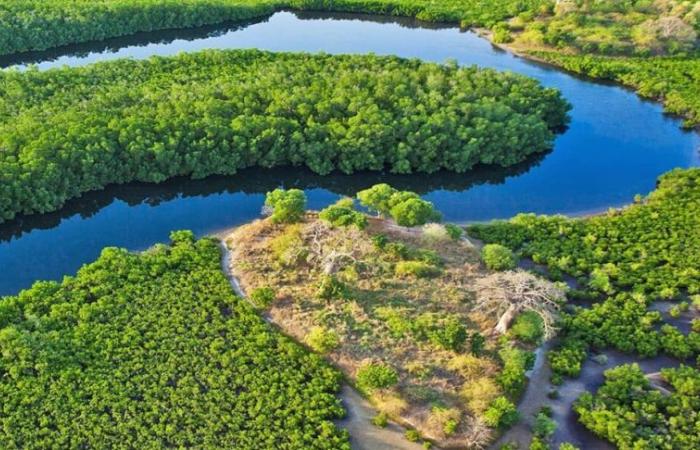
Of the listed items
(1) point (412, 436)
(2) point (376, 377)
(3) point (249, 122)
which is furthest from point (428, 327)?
(3) point (249, 122)

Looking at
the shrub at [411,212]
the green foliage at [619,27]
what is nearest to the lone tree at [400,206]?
the shrub at [411,212]

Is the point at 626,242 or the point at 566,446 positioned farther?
the point at 626,242

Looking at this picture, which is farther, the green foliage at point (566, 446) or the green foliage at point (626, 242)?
the green foliage at point (626, 242)

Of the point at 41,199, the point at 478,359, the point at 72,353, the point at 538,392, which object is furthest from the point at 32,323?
the point at 538,392

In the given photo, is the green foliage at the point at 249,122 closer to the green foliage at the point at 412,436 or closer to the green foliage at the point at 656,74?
the green foliage at the point at 656,74

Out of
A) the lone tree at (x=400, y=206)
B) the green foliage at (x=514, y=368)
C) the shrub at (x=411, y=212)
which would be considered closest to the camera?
the green foliage at (x=514, y=368)

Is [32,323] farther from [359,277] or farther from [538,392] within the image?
[538,392]

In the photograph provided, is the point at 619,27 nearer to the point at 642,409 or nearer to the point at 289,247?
the point at 289,247
